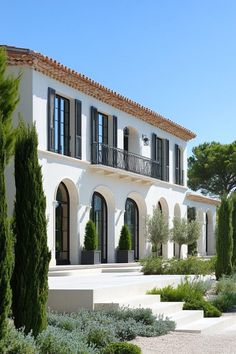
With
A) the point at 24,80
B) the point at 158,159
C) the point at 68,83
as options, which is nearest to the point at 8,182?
the point at 24,80

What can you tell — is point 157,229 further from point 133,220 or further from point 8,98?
point 8,98

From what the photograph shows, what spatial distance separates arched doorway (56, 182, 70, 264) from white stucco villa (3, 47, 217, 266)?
0.12 ft

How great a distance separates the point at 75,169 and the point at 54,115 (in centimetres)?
251

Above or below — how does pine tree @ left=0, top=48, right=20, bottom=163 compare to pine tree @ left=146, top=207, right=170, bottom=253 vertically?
above

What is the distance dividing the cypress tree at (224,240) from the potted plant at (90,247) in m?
5.23

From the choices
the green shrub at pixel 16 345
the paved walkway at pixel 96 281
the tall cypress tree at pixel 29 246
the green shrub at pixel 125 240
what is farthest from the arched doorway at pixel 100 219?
the green shrub at pixel 16 345

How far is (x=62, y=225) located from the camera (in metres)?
25.7

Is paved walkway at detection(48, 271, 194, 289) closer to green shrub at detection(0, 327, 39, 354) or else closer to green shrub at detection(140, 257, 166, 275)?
green shrub at detection(140, 257, 166, 275)

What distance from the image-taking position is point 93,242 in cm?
2578

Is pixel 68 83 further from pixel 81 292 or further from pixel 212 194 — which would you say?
pixel 212 194

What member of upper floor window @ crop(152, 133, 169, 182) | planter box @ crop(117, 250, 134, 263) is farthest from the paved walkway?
upper floor window @ crop(152, 133, 169, 182)

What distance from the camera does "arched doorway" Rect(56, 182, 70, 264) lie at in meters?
25.2

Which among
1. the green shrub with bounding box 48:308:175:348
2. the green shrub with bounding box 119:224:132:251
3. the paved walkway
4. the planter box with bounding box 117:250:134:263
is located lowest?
the green shrub with bounding box 48:308:175:348

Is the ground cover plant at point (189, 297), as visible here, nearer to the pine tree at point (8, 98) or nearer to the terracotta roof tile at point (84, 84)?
the pine tree at point (8, 98)
